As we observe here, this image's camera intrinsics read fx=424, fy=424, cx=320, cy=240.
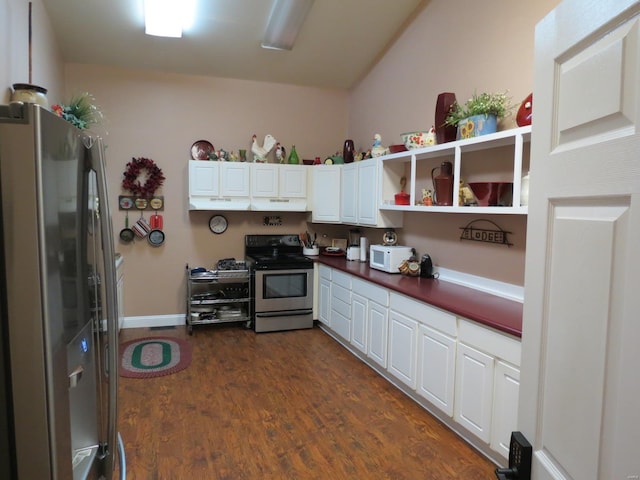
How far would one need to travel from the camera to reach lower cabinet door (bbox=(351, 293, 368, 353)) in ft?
12.8

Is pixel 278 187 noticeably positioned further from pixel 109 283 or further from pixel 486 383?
pixel 109 283

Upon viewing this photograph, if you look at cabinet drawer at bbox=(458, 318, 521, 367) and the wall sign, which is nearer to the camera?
cabinet drawer at bbox=(458, 318, 521, 367)

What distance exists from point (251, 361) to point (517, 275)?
245 centimetres

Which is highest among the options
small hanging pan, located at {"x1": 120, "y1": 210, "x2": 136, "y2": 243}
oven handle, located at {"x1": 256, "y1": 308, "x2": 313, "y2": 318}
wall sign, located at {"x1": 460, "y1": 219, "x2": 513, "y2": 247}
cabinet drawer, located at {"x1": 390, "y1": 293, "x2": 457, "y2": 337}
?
wall sign, located at {"x1": 460, "y1": 219, "x2": 513, "y2": 247}

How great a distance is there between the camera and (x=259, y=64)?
16.2 feet

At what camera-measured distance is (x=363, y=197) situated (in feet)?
14.8

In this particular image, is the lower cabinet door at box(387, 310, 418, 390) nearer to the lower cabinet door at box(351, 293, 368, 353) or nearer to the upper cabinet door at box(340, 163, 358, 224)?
the lower cabinet door at box(351, 293, 368, 353)

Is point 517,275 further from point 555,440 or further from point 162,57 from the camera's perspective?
point 162,57

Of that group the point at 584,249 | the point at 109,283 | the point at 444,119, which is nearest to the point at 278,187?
the point at 444,119

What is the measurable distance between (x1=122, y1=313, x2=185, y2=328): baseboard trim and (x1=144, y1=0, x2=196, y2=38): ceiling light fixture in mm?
3096

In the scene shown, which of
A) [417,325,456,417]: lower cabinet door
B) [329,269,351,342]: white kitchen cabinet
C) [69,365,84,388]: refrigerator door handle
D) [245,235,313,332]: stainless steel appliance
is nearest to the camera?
[69,365,84,388]: refrigerator door handle

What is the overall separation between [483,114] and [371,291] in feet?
5.62

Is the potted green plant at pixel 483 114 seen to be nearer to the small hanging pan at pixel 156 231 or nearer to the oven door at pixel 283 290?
the oven door at pixel 283 290

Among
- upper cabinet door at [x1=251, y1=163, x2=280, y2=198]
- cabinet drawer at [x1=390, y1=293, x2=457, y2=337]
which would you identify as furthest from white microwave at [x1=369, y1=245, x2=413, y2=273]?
upper cabinet door at [x1=251, y1=163, x2=280, y2=198]
